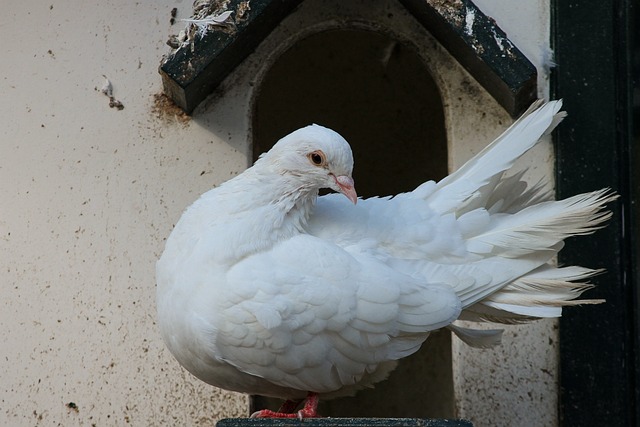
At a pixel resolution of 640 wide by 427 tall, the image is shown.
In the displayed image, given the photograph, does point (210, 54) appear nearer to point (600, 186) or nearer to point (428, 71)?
point (428, 71)

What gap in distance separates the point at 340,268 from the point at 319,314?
0.60ft

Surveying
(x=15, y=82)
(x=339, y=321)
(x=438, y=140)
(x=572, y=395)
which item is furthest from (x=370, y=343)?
(x=438, y=140)

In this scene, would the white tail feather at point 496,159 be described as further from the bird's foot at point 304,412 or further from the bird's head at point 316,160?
the bird's foot at point 304,412

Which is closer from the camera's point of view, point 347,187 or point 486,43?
point 347,187

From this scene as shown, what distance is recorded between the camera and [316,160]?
12.1 feet

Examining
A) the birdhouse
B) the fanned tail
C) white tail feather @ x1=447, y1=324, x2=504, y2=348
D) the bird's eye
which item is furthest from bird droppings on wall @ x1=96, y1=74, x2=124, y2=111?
white tail feather @ x1=447, y1=324, x2=504, y2=348

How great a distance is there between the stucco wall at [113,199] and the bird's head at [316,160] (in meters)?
0.81

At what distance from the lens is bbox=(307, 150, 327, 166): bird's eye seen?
3.65 m

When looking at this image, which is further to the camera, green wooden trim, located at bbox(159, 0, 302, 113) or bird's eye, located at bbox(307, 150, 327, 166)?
green wooden trim, located at bbox(159, 0, 302, 113)

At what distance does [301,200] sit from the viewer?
378 centimetres

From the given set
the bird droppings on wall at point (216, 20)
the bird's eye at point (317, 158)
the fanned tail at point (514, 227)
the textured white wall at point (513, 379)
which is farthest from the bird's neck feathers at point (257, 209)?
the textured white wall at point (513, 379)

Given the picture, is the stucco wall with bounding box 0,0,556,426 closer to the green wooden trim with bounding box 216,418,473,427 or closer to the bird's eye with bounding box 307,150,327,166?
the bird's eye with bounding box 307,150,327,166

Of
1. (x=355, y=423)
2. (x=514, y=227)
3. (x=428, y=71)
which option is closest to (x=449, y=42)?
(x=428, y=71)

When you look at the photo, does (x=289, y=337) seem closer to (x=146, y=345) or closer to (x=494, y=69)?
(x=146, y=345)
